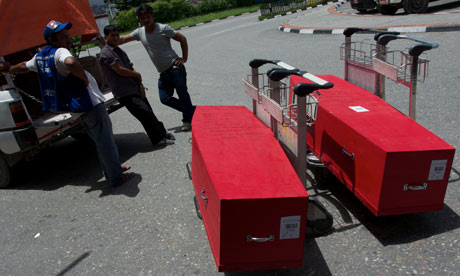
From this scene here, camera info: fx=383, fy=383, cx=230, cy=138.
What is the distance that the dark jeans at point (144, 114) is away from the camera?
498cm

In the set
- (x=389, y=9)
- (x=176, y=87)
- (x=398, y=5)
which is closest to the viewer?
(x=176, y=87)

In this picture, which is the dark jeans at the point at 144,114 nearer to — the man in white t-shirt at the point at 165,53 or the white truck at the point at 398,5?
the man in white t-shirt at the point at 165,53

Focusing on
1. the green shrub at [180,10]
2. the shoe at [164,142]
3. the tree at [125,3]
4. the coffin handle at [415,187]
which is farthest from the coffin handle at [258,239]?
the tree at [125,3]

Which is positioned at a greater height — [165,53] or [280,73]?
[280,73]

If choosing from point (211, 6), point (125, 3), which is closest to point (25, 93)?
point (211, 6)

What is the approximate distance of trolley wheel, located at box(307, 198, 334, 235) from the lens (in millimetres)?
2865

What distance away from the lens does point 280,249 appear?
2.32m

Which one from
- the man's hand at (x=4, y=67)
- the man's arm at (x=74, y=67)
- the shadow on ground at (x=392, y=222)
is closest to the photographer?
the shadow on ground at (x=392, y=222)

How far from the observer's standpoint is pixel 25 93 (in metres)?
4.32

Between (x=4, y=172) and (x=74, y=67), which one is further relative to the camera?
(x=4, y=172)

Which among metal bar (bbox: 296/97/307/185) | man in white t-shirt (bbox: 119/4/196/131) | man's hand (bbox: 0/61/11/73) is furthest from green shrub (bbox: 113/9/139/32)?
metal bar (bbox: 296/97/307/185)

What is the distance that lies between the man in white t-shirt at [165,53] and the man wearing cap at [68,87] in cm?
156

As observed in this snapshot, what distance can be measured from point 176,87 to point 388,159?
354cm

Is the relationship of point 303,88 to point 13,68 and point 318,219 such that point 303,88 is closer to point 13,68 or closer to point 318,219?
point 318,219
